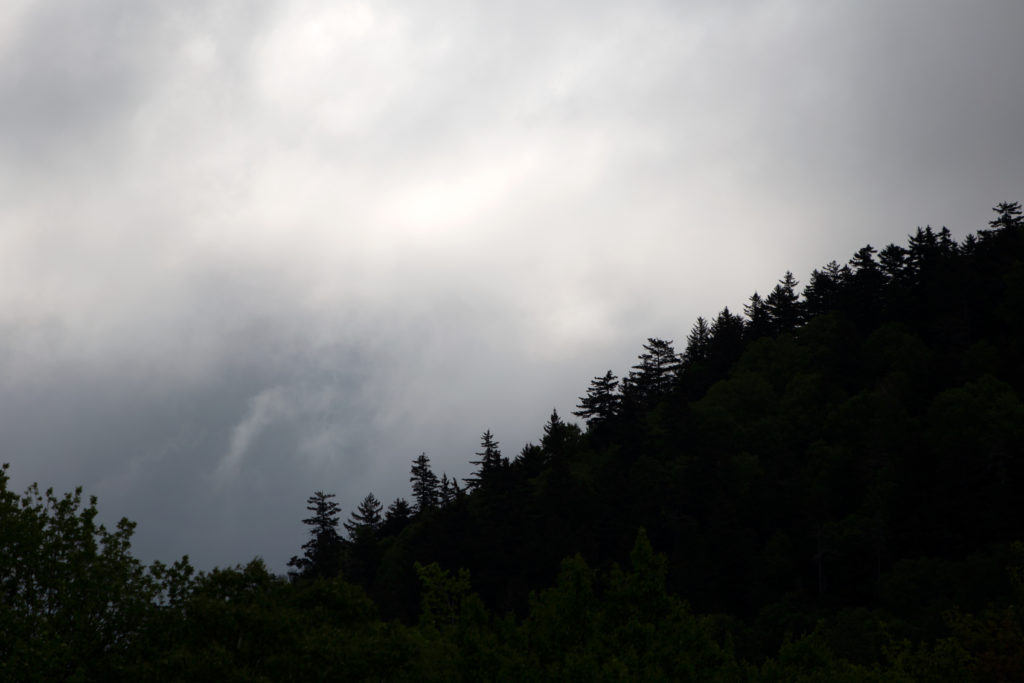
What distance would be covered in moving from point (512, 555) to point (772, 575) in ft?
88.5

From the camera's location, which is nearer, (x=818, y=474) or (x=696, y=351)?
(x=818, y=474)

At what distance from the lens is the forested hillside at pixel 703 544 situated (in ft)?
105

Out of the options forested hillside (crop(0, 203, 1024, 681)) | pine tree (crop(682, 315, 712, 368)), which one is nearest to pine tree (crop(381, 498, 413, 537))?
forested hillside (crop(0, 203, 1024, 681))

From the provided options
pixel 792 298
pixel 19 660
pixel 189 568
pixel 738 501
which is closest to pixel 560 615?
pixel 189 568

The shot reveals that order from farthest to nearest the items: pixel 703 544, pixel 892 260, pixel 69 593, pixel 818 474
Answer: pixel 892 260 < pixel 818 474 < pixel 703 544 < pixel 69 593

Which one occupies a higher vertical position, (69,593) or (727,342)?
(727,342)

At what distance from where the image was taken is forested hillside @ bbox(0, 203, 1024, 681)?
31938 millimetres

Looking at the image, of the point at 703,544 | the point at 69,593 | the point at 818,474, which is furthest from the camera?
the point at 818,474

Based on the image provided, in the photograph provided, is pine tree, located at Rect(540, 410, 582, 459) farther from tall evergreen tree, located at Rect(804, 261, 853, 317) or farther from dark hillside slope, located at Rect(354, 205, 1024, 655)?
tall evergreen tree, located at Rect(804, 261, 853, 317)

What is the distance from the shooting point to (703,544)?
90.8 meters

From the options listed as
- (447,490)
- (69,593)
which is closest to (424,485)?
(447,490)

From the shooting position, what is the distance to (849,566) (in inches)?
3433

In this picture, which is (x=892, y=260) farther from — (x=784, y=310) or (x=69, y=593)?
(x=69, y=593)

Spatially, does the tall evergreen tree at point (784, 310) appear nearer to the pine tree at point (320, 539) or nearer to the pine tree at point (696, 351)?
the pine tree at point (696, 351)
